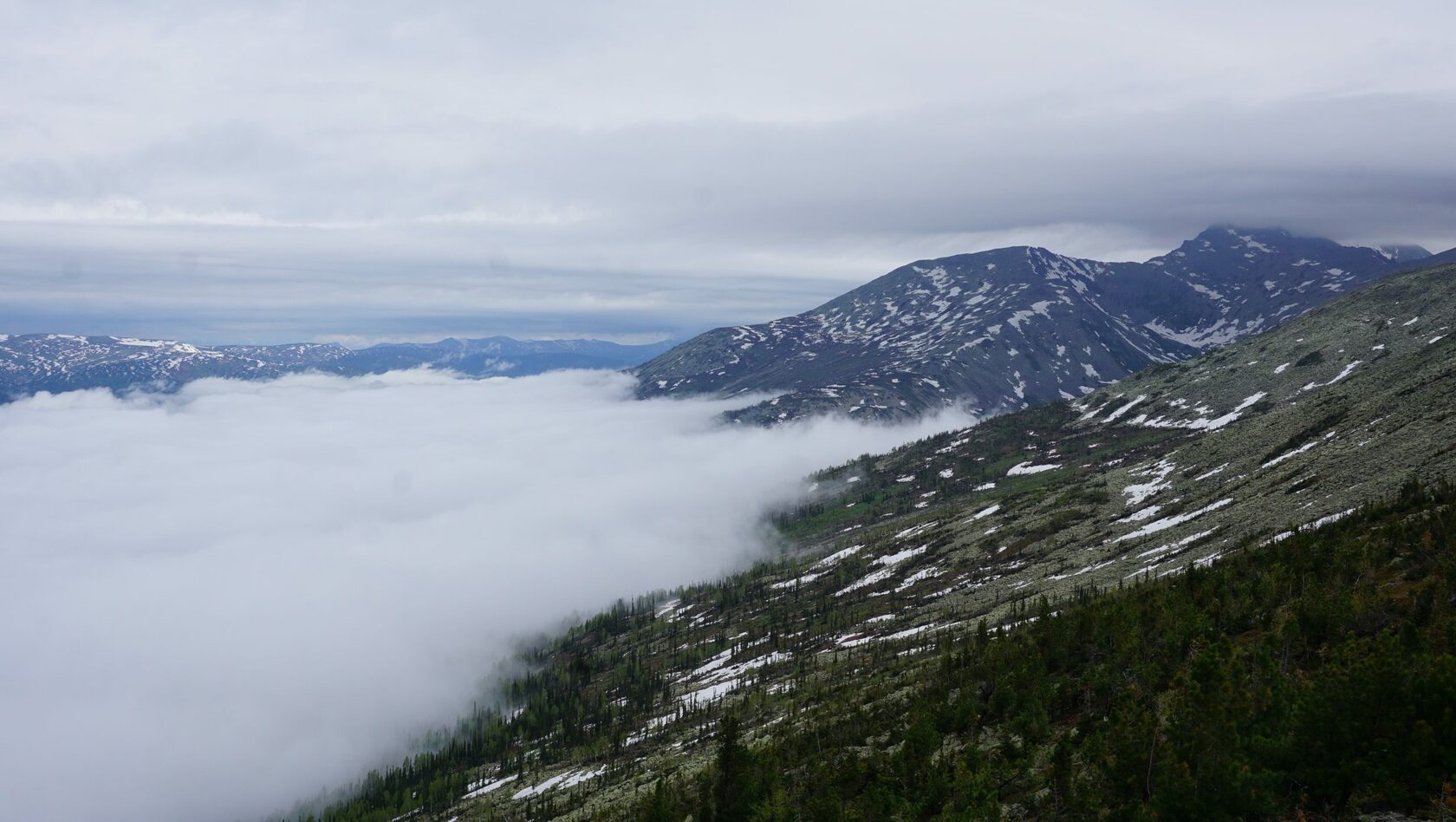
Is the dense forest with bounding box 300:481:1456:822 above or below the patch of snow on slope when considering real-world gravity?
above

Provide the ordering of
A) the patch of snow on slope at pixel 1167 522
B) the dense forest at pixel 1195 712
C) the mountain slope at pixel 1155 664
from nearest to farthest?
the dense forest at pixel 1195 712, the mountain slope at pixel 1155 664, the patch of snow on slope at pixel 1167 522

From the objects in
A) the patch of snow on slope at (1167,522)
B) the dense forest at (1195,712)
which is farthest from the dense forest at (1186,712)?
the patch of snow on slope at (1167,522)

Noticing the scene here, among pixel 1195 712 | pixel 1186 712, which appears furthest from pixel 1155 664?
pixel 1195 712

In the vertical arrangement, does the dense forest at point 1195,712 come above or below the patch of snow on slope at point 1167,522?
above

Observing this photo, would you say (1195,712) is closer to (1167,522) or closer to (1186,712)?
(1186,712)

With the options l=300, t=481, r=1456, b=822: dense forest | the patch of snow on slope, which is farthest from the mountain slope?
the patch of snow on slope

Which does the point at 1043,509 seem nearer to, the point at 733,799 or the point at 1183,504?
the point at 1183,504

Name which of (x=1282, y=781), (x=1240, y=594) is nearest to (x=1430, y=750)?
(x=1282, y=781)

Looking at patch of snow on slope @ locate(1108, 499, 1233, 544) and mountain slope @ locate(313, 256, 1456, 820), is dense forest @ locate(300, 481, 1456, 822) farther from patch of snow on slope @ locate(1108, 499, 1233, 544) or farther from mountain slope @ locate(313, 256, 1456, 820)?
patch of snow on slope @ locate(1108, 499, 1233, 544)

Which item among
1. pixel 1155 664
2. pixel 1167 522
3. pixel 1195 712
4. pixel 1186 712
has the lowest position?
pixel 1167 522

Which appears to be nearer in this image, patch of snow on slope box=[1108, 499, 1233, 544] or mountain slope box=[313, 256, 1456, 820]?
mountain slope box=[313, 256, 1456, 820]

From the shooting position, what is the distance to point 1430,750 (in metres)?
28.2

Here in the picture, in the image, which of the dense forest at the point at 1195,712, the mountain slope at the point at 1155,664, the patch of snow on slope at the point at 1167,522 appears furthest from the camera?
the patch of snow on slope at the point at 1167,522

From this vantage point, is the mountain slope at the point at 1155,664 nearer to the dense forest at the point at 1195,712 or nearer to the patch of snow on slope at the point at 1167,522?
the dense forest at the point at 1195,712
